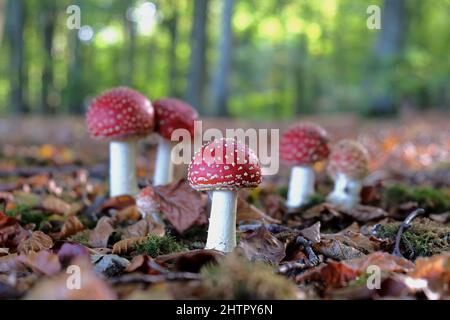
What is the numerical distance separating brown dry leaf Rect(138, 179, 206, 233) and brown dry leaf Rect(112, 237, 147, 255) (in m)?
0.47

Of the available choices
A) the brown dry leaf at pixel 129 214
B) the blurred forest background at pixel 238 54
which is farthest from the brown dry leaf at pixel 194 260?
the blurred forest background at pixel 238 54

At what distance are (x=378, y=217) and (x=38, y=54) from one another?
65.1 ft

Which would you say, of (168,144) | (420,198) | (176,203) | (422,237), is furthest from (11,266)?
(420,198)

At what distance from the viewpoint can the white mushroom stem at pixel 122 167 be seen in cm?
368

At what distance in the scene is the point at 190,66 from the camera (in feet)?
44.8

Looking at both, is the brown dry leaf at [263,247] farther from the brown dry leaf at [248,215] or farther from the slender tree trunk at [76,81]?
the slender tree trunk at [76,81]

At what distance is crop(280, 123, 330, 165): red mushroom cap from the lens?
3.74m

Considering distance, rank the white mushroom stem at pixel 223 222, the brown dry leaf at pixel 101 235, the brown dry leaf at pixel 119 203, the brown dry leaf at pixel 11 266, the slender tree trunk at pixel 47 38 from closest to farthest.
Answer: the brown dry leaf at pixel 11 266, the white mushroom stem at pixel 223 222, the brown dry leaf at pixel 101 235, the brown dry leaf at pixel 119 203, the slender tree trunk at pixel 47 38

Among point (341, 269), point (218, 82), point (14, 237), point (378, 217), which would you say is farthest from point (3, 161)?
point (218, 82)

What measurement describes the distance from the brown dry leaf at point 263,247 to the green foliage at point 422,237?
69cm

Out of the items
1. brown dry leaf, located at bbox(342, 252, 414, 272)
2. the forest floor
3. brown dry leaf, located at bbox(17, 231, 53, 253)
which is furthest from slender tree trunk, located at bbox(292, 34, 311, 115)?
brown dry leaf, located at bbox(342, 252, 414, 272)

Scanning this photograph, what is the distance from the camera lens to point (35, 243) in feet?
7.98

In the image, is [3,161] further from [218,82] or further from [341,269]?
[218,82]

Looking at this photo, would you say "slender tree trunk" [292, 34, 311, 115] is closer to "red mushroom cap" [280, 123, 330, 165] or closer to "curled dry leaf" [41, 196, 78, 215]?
"red mushroom cap" [280, 123, 330, 165]
